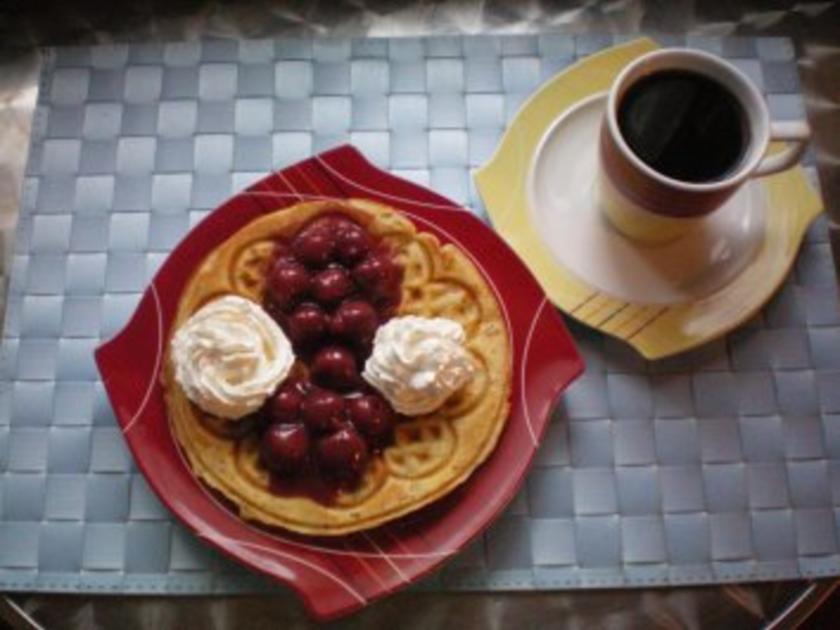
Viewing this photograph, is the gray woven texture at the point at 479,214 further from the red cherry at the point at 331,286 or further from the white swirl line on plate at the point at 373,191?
the red cherry at the point at 331,286

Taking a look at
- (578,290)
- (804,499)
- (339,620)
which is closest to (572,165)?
(578,290)

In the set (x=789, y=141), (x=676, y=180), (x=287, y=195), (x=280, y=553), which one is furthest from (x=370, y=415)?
(x=789, y=141)

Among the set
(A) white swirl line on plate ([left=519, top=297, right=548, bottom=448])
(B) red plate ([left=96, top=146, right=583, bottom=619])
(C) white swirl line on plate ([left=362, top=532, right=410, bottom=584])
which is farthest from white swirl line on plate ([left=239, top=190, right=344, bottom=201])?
(C) white swirl line on plate ([left=362, top=532, right=410, bottom=584])

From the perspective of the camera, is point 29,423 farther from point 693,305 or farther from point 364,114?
point 693,305

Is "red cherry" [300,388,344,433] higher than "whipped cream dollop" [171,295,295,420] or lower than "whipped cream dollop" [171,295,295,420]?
lower

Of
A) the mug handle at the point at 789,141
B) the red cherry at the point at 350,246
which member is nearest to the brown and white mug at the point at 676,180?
the mug handle at the point at 789,141

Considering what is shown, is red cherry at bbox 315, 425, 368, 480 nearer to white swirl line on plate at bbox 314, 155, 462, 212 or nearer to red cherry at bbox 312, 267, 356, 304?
red cherry at bbox 312, 267, 356, 304
